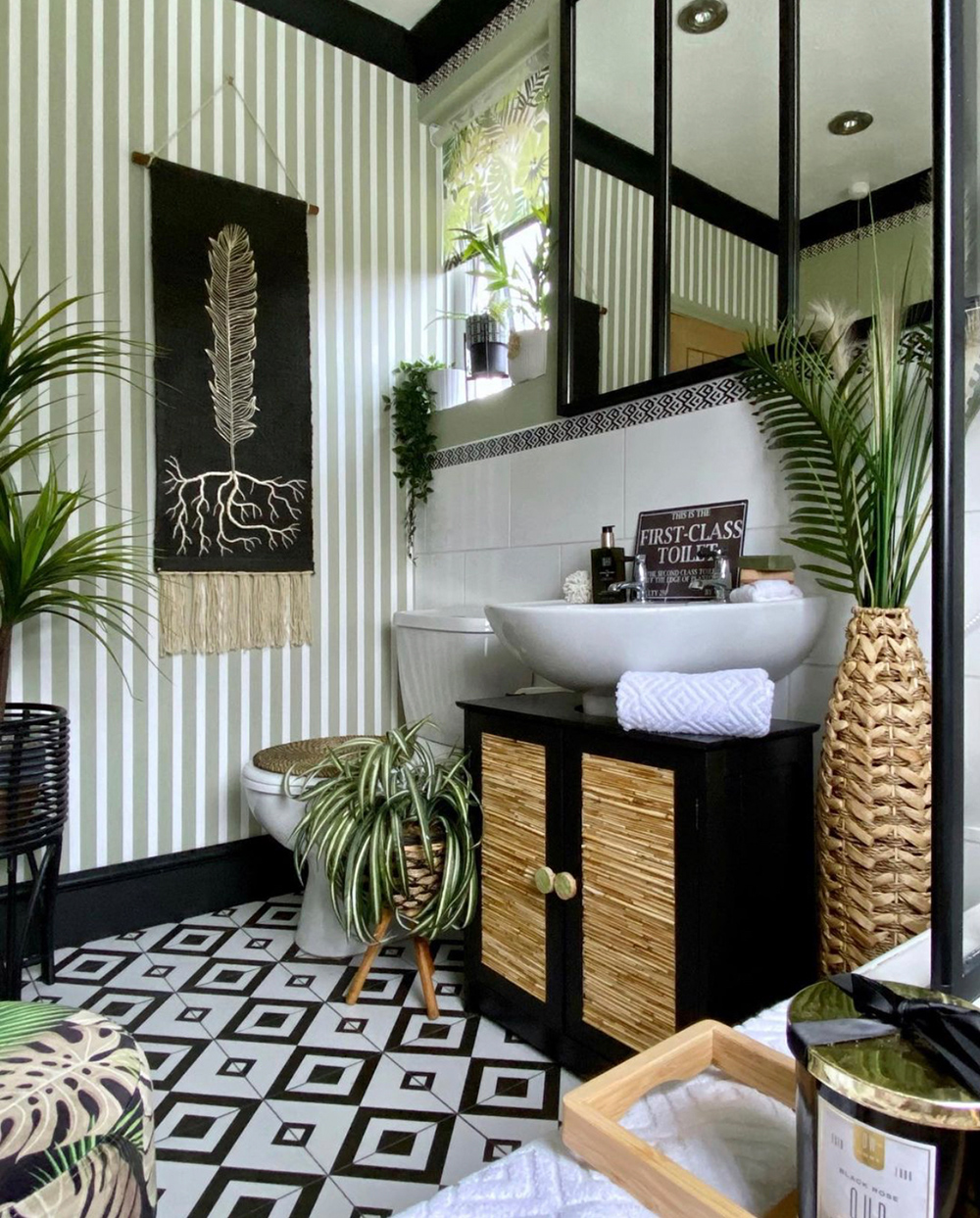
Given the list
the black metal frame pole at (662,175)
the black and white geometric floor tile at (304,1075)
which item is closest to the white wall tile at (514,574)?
the black metal frame pole at (662,175)

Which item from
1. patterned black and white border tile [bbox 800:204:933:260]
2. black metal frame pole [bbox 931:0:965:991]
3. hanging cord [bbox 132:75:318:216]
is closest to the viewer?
black metal frame pole [bbox 931:0:965:991]

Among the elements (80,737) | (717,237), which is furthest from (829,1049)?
(80,737)

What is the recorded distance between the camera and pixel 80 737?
2.03m

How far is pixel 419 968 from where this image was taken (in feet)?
5.51

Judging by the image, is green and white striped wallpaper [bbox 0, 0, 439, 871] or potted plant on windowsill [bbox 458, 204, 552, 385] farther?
potted plant on windowsill [bbox 458, 204, 552, 385]

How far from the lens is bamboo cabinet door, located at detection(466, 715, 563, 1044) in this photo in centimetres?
143

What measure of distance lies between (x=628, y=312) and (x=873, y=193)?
60cm

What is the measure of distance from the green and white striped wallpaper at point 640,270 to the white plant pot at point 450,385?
599 millimetres

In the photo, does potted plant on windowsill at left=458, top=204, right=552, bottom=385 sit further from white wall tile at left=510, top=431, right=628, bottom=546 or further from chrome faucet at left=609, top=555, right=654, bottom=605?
chrome faucet at left=609, top=555, right=654, bottom=605

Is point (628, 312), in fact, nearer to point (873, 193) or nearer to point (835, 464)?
point (873, 193)

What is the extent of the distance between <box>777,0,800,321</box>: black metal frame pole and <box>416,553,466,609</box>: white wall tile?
121 centimetres

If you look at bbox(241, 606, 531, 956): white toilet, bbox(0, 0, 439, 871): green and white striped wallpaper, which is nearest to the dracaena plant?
bbox(0, 0, 439, 871): green and white striped wallpaper

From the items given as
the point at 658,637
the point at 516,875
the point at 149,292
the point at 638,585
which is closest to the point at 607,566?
the point at 638,585

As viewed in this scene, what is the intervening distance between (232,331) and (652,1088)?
2.17 metres
